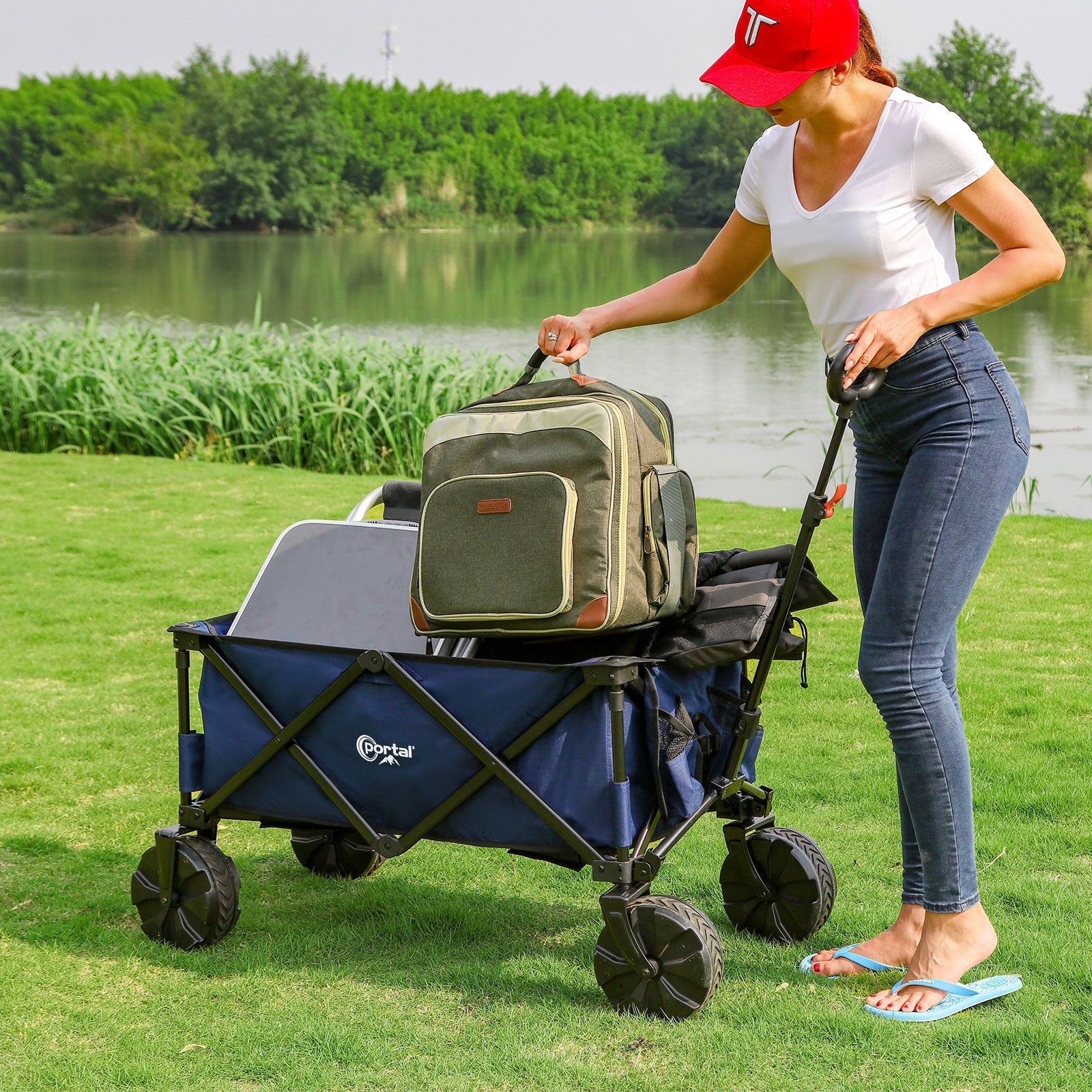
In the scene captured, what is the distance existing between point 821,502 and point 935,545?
21 centimetres

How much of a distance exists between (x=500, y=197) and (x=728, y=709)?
68.0 meters

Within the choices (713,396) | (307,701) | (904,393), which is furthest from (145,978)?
(713,396)

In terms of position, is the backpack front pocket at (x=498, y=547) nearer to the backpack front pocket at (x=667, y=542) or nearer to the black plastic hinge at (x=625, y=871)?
the backpack front pocket at (x=667, y=542)

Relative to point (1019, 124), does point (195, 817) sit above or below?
below

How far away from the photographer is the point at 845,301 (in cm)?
213

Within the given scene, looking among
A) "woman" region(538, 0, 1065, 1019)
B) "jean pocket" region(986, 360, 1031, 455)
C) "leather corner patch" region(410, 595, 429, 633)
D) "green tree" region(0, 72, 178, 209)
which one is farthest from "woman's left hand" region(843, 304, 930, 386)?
"green tree" region(0, 72, 178, 209)

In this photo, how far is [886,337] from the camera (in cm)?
196

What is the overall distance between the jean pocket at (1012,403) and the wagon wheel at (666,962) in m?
0.97

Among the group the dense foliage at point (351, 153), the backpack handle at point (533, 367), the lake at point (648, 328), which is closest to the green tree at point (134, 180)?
the dense foliage at point (351, 153)

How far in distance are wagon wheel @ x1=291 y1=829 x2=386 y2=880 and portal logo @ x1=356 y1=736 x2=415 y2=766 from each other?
0.54 meters

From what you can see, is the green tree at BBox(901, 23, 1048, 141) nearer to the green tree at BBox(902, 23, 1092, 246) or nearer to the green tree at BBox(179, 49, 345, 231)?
the green tree at BBox(902, 23, 1092, 246)

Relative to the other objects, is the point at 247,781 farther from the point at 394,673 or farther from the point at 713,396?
the point at 713,396

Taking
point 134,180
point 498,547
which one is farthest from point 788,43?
point 134,180

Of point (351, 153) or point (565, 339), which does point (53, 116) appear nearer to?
point (351, 153)
